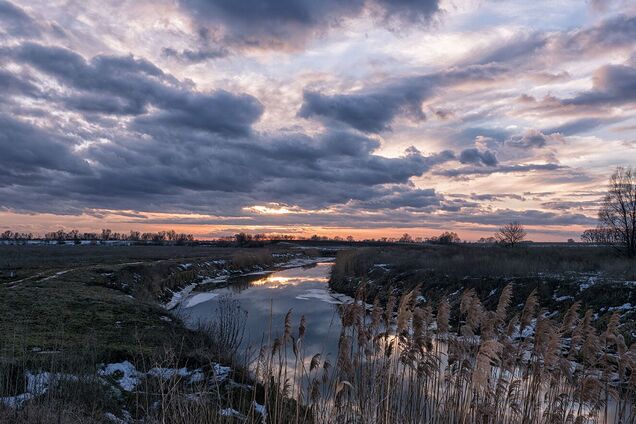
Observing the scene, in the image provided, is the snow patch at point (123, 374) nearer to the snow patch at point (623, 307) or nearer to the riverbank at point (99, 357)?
the riverbank at point (99, 357)

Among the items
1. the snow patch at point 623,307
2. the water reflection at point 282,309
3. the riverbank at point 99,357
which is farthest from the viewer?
the snow patch at point 623,307

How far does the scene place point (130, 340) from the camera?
1490 centimetres

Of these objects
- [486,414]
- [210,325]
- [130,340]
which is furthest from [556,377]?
[210,325]

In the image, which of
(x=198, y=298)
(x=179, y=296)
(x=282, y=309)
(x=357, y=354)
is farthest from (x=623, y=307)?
(x=179, y=296)

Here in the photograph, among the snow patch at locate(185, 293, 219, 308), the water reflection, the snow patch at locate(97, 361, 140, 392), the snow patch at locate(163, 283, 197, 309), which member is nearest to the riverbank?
the snow patch at locate(97, 361, 140, 392)

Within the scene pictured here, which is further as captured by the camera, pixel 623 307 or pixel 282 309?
pixel 282 309

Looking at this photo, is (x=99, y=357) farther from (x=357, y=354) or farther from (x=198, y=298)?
(x=198, y=298)

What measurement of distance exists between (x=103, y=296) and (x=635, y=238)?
48435 mm

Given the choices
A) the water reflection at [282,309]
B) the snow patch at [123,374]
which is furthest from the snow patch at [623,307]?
the snow patch at [123,374]

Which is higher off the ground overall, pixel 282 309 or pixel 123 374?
pixel 123 374

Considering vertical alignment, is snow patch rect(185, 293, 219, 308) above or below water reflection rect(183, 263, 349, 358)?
below

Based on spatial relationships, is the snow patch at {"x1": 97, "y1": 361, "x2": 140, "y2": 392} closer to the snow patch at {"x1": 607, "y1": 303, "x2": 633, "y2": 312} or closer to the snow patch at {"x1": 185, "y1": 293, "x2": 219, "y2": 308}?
the snow patch at {"x1": 185, "y1": 293, "x2": 219, "y2": 308}

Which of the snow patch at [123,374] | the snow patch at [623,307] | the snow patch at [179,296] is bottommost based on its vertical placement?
the snow patch at [179,296]

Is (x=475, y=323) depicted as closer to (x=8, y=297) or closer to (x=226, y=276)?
(x=8, y=297)
